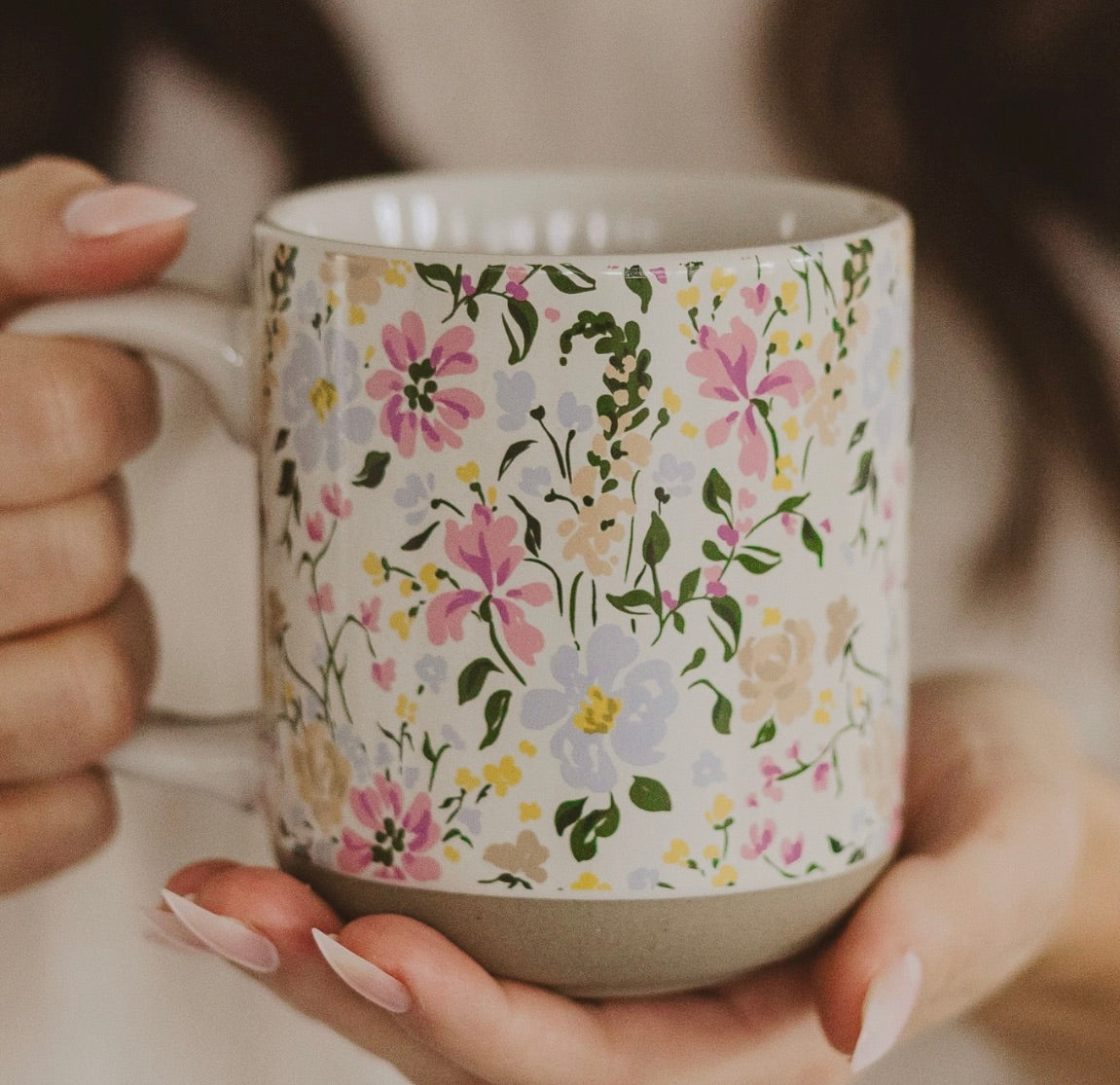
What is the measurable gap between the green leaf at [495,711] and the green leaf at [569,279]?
153 millimetres

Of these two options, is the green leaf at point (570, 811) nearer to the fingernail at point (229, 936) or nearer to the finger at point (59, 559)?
the fingernail at point (229, 936)

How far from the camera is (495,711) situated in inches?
20.1

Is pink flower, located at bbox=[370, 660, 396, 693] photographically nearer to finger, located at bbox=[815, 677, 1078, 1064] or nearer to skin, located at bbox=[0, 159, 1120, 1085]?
skin, located at bbox=[0, 159, 1120, 1085]

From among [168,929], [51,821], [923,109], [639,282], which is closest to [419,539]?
[639,282]

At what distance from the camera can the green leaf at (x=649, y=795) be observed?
1.69ft

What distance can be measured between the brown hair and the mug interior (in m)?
0.29

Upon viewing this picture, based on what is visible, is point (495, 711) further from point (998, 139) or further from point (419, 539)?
point (998, 139)

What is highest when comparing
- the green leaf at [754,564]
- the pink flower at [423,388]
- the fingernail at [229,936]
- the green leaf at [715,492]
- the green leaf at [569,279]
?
the green leaf at [569,279]

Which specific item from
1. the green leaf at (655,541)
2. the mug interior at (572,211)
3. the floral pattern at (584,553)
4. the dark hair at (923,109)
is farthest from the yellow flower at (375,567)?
the dark hair at (923,109)

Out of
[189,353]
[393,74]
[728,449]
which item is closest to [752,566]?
[728,449]

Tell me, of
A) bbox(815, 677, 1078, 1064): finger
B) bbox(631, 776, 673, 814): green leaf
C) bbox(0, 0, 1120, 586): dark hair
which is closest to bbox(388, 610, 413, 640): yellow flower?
bbox(631, 776, 673, 814): green leaf

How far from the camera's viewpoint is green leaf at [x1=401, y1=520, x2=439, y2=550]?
507 millimetres

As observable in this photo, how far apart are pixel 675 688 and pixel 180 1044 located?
2.27 ft

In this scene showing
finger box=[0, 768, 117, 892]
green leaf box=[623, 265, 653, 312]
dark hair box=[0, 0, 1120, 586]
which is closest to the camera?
green leaf box=[623, 265, 653, 312]
